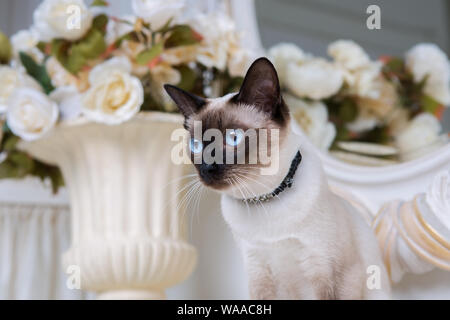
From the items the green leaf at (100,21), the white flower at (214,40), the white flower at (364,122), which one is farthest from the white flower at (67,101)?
the white flower at (364,122)

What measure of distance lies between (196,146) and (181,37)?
16.2 inches

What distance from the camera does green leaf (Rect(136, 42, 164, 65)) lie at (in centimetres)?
79

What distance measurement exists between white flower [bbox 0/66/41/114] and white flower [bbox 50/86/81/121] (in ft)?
0.17

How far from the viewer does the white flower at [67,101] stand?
83cm

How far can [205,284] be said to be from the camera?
100 cm

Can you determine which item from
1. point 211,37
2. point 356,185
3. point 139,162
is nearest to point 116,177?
point 139,162

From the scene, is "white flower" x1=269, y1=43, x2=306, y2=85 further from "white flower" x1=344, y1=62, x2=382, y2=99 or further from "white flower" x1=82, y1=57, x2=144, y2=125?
"white flower" x1=82, y1=57, x2=144, y2=125

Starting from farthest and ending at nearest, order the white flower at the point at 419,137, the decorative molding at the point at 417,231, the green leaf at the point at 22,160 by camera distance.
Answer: the green leaf at the point at 22,160 < the white flower at the point at 419,137 < the decorative molding at the point at 417,231

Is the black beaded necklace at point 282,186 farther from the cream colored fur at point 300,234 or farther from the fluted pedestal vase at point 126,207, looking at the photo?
the fluted pedestal vase at point 126,207

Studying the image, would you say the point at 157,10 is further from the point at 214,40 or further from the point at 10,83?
the point at 10,83

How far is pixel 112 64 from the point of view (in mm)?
795

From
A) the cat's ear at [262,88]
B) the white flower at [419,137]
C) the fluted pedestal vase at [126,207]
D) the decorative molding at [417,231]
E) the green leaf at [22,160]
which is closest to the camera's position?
the cat's ear at [262,88]

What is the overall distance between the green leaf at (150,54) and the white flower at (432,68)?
0.37 m

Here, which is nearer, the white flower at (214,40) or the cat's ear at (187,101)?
the cat's ear at (187,101)
